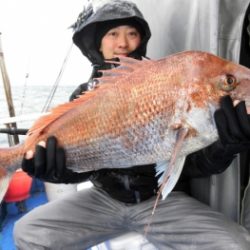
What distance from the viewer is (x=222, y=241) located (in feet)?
6.88

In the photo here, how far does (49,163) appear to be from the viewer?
202cm

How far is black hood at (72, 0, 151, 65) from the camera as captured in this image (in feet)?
9.09

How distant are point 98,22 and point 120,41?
0.99 feet

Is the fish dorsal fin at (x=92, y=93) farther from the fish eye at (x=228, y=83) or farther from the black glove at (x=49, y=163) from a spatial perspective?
the fish eye at (x=228, y=83)

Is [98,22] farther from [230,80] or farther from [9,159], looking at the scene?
[230,80]

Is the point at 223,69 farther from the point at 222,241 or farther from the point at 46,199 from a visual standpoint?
the point at 46,199

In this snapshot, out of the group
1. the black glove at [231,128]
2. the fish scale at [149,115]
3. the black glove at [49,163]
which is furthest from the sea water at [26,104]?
the black glove at [231,128]

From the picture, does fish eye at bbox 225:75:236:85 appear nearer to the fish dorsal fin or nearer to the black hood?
the fish dorsal fin

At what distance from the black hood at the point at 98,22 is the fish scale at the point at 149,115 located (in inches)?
41.3

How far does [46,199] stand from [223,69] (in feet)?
10.2

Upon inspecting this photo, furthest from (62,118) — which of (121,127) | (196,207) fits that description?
(196,207)

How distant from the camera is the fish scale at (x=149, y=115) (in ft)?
5.35

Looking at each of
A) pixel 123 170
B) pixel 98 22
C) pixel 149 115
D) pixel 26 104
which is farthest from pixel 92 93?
pixel 26 104

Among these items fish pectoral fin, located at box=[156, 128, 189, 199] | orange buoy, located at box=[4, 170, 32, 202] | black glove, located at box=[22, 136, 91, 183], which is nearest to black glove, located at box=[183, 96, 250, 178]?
fish pectoral fin, located at box=[156, 128, 189, 199]
